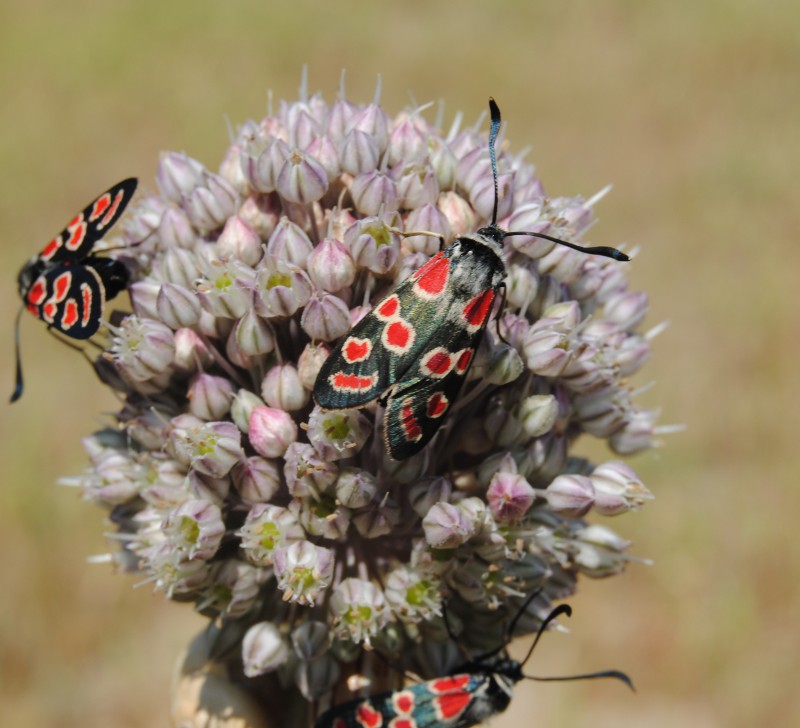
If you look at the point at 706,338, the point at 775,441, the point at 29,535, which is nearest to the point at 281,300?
the point at 29,535

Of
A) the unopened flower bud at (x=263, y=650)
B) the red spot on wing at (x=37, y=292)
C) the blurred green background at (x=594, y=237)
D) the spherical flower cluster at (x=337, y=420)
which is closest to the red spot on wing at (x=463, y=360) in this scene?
the spherical flower cluster at (x=337, y=420)

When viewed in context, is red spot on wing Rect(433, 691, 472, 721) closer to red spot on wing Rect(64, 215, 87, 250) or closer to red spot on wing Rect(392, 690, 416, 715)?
red spot on wing Rect(392, 690, 416, 715)

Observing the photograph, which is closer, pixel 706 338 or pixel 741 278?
pixel 706 338

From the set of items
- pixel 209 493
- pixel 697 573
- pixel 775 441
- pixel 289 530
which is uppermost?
pixel 209 493

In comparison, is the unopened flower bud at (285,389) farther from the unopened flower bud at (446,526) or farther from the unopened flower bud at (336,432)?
the unopened flower bud at (446,526)

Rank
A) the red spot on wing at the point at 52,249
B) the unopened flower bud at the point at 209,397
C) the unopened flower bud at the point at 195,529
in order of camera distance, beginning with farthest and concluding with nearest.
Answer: the red spot on wing at the point at 52,249 < the unopened flower bud at the point at 209,397 < the unopened flower bud at the point at 195,529

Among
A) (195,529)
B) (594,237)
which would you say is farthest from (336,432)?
(594,237)

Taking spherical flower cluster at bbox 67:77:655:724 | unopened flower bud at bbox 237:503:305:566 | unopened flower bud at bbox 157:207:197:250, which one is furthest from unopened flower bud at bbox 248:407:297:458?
unopened flower bud at bbox 157:207:197:250

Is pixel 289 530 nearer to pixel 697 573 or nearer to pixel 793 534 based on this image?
pixel 697 573
